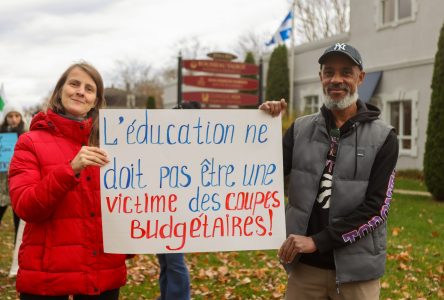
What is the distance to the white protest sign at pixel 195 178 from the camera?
3018 mm

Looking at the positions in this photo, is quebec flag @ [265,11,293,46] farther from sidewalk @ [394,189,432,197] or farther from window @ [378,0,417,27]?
sidewalk @ [394,189,432,197]

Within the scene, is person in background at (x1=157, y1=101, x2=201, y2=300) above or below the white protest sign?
below

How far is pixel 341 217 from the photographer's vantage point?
2883mm

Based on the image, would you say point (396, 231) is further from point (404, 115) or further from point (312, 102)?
point (312, 102)

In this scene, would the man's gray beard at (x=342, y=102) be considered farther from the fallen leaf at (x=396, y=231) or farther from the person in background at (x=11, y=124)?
the fallen leaf at (x=396, y=231)

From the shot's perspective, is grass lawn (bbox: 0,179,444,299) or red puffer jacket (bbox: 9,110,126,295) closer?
red puffer jacket (bbox: 9,110,126,295)

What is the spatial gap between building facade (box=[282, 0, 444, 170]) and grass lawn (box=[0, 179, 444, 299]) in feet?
27.6

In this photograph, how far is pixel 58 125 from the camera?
2730 mm

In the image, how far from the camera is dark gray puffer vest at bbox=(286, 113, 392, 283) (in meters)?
2.88

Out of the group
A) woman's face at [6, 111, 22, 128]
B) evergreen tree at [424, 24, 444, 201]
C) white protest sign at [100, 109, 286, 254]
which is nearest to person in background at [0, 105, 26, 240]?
woman's face at [6, 111, 22, 128]

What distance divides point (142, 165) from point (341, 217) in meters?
1.12

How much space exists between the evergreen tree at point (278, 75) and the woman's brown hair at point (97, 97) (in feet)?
71.6

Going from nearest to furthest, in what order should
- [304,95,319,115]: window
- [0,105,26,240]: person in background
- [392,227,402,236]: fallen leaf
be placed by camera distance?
[0,105,26,240]: person in background → [392,227,402,236]: fallen leaf → [304,95,319,115]: window

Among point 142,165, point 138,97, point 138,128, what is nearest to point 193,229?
point 142,165
